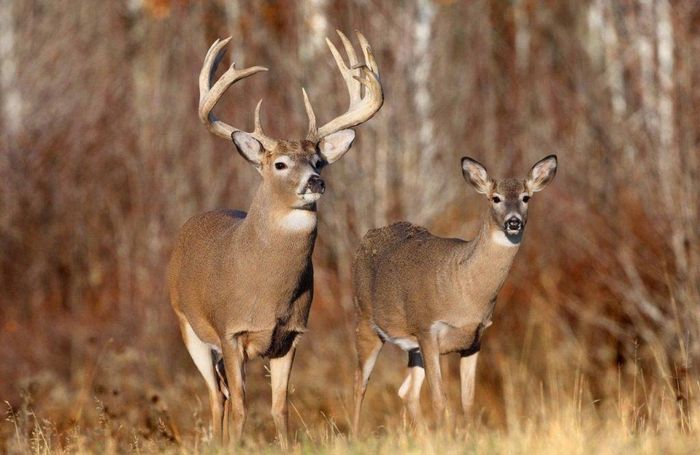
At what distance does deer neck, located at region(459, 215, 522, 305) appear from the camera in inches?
316

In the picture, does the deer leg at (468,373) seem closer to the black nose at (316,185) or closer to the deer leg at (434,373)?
the deer leg at (434,373)

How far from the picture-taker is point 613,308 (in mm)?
13508

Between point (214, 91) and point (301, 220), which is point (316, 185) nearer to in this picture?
point (301, 220)

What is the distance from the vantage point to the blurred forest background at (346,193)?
11.4 metres

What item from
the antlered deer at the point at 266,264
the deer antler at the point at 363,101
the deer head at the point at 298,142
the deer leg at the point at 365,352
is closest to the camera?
the deer head at the point at 298,142

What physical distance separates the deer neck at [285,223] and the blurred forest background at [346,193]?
3.87 feet

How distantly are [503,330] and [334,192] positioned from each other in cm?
237

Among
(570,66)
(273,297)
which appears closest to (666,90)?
(570,66)

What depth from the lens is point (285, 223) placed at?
778cm

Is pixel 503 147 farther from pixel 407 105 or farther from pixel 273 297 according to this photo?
pixel 273 297

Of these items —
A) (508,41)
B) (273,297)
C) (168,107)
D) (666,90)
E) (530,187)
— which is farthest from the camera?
(508,41)

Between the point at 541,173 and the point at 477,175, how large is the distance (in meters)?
0.41

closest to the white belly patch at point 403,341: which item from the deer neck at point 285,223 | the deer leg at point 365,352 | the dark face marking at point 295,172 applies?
the deer leg at point 365,352

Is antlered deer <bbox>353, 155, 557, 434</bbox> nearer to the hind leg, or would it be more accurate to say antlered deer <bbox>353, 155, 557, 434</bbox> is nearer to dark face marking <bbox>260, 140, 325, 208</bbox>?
the hind leg
